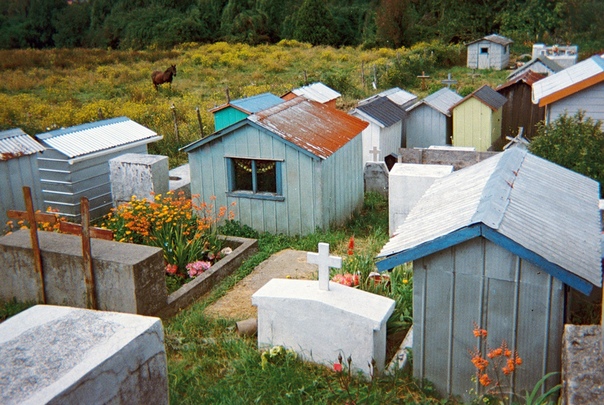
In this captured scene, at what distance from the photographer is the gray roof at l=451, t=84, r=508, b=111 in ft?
61.6

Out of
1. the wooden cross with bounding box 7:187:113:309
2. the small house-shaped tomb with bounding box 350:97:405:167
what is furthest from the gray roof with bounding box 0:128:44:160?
the small house-shaped tomb with bounding box 350:97:405:167

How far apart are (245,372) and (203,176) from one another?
660 cm

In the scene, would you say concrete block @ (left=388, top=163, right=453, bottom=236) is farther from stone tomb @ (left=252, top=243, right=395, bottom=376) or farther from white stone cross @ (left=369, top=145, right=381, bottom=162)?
stone tomb @ (left=252, top=243, right=395, bottom=376)

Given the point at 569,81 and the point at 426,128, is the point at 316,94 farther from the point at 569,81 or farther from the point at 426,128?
the point at 569,81

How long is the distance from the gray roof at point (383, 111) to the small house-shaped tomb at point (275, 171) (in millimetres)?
4222

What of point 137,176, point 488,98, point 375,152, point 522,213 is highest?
point 488,98

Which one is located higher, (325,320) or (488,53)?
(488,53)

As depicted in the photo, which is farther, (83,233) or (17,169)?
(17,169)

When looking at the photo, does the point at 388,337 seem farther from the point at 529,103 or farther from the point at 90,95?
the point at 90,95

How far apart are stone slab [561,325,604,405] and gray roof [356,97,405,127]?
44.3 feet

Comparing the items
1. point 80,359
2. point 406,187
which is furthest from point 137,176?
point 80,359

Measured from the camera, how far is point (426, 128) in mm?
19797

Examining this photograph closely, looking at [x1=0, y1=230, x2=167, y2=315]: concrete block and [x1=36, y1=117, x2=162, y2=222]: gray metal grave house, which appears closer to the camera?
[x1=0, y1=230, x2=167, y2=315]: concrete block

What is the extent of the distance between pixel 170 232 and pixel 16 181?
12.5ft
